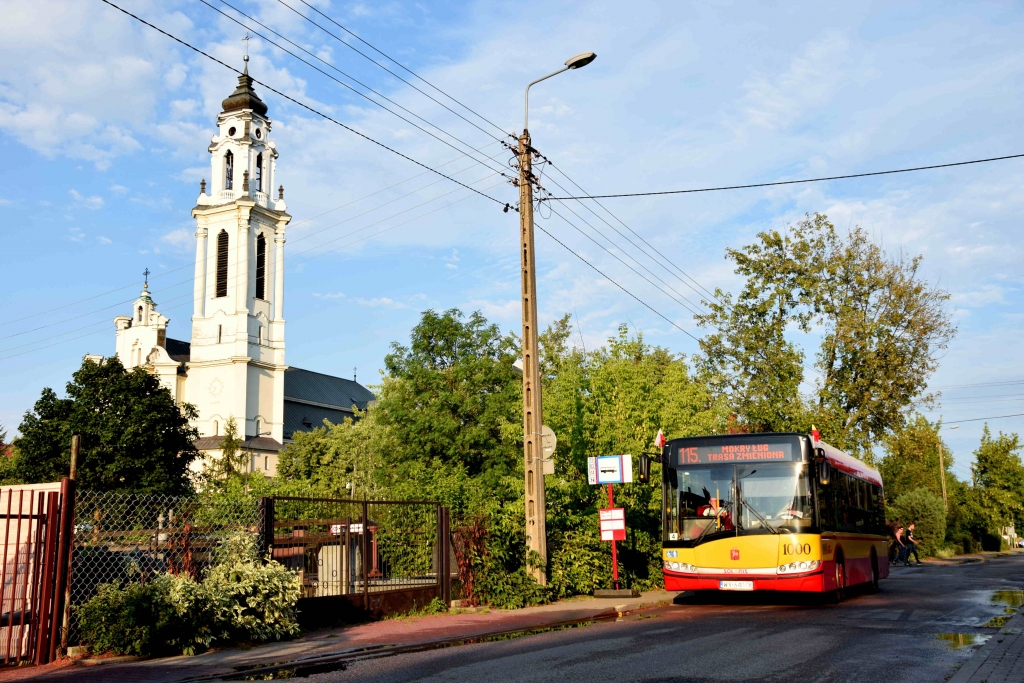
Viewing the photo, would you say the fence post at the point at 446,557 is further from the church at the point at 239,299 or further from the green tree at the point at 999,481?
the church at the point at 239,299

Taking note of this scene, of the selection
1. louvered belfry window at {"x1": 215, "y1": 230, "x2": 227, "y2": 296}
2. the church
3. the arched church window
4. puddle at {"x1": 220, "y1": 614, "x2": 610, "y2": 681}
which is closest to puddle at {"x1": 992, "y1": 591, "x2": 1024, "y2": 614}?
puddle at {"x1": 220, "y1": 614, "x2": 610, "y2": 681}

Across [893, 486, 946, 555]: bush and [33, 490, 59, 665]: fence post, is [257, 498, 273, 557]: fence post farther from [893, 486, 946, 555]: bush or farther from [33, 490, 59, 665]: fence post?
[893, 486, 946, 555]: bush

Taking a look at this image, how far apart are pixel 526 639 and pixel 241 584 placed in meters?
3.63

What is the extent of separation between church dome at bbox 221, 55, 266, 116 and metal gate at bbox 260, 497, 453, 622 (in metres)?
77.9

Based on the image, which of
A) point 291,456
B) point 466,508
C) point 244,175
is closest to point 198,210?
point 244,175

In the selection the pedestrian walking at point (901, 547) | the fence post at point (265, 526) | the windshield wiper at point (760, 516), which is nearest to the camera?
the fence post at point (265, 526)

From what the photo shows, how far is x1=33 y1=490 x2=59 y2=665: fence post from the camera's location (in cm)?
993

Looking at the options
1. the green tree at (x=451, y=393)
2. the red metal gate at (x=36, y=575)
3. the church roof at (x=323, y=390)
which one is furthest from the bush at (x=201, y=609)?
the church roof at (x=323, y=390)

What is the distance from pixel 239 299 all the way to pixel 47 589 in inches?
2983

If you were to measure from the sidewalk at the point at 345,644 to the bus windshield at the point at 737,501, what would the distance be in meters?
1.84

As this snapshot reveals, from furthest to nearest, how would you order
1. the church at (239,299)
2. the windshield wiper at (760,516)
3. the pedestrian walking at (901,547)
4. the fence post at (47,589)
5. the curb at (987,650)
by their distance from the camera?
1. the church at (239,299)
2. the pedestrian walking at (901,547)
3. the windshield wiper at (760,516)
4. the fence post at (47,589)
5. the curb at (987,650)

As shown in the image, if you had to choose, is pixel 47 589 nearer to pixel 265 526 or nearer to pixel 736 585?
pixel 265 526

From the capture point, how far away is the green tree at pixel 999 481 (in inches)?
2454

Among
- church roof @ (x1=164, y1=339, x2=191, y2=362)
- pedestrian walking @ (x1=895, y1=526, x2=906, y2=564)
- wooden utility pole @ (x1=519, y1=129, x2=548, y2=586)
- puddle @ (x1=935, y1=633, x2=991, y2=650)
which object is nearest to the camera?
puddle @ (x1=935, y1=633, x2=991, y2=650)
